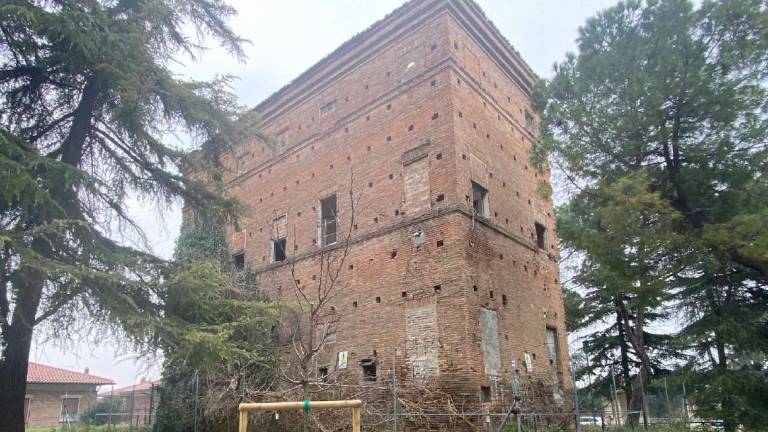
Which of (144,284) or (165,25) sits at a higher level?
(165,25)

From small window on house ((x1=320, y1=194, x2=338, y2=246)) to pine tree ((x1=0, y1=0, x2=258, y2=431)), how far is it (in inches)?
193

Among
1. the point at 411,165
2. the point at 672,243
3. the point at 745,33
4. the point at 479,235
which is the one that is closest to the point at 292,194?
the point at 411,165

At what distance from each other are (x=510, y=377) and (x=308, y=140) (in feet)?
32.8

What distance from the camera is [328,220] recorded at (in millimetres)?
16547

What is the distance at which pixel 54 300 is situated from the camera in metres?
8.02

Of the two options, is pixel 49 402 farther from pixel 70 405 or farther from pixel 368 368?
pixel 368 368

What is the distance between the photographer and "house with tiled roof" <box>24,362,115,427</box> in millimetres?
28172

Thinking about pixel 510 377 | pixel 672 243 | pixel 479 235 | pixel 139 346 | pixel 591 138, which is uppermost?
pixel 591 138

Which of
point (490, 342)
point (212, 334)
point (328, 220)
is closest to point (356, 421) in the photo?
point (212, 334)

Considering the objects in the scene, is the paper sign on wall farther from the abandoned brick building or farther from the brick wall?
the brick wall

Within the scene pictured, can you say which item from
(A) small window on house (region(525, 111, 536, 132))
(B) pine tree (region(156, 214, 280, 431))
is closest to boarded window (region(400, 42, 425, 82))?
(A) small window on house (region(525, 111, 536, 132))

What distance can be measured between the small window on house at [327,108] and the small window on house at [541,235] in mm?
7818

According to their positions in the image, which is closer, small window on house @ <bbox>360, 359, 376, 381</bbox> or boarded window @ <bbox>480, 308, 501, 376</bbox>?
boarded window @ <bbox>480, 308, 501, 376</bbox>

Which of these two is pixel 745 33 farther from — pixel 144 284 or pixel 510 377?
pixel 144 284
